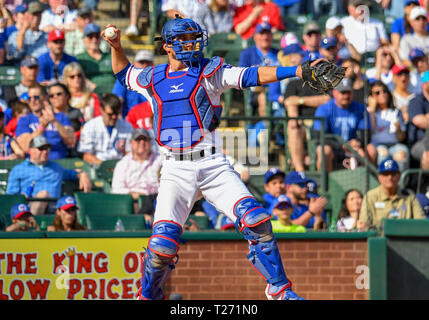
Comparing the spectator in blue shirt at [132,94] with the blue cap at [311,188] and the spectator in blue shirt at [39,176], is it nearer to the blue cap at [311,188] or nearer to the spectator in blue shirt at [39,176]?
the spectator in blue shirt at [39,176]

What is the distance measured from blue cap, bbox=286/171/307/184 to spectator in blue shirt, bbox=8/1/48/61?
4221mm

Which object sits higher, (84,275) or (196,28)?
(196,28)

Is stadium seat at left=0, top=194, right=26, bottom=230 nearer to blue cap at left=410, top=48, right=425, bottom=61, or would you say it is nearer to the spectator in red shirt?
the spectator in red shirt

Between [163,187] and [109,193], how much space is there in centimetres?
330

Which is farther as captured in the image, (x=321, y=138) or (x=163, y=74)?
(x=321, y=138)

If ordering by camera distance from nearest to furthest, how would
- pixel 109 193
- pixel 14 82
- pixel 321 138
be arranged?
pixel 109 193
pixel 321 138
pixel 14 82

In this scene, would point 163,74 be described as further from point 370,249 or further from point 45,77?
point 45,77

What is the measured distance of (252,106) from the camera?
11.1 metres

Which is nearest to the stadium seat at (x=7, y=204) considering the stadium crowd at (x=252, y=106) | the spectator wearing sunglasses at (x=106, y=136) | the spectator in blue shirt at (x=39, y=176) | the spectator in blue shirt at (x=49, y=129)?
the stadium crowd at (x=252, y=106)

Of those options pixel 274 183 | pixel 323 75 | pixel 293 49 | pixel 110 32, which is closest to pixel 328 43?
pixel 293 49

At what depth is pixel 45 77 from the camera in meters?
11.1

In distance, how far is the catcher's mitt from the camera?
17.7 ft

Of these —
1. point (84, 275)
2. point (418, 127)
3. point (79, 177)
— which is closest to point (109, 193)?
point (79, 177)

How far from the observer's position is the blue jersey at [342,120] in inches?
405
